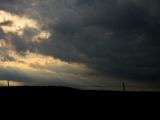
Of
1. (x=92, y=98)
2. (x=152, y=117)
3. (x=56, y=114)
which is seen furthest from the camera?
(x=92, y=98)

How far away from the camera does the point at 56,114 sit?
2928 centimetres

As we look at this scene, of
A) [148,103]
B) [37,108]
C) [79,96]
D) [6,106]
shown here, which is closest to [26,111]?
[37,108]

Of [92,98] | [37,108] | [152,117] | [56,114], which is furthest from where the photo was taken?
[92,98]

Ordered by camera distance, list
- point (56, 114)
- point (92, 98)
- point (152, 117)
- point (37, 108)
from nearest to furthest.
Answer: point (152, 117), point (56, 114), point (37, 108), point (92, 98)

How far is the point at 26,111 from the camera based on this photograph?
100ft

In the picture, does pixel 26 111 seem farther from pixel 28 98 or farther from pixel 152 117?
pixel 152 117

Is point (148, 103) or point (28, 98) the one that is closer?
point (148, 103)

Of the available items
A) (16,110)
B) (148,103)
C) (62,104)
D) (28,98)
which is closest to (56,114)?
(62,104)

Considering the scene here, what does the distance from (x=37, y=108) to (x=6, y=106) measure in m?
3.86

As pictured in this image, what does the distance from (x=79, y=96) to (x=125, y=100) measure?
217 inches

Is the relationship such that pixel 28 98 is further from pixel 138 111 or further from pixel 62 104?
pixel 138 111

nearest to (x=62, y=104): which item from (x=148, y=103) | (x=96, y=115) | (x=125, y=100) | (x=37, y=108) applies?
(x=37, y=108)

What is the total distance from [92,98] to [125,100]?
12.3 feet

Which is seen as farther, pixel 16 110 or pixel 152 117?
pixel 16 110
